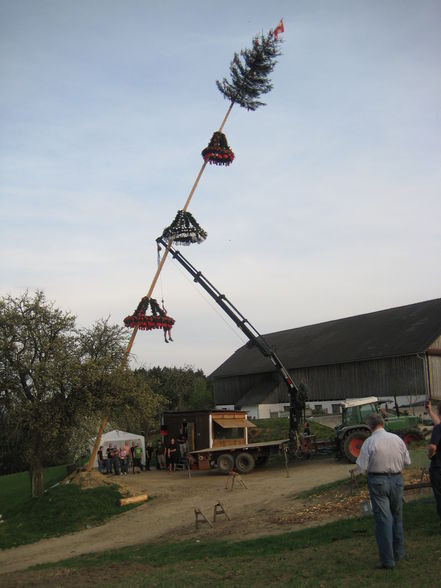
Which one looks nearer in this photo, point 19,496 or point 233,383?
point 19,496

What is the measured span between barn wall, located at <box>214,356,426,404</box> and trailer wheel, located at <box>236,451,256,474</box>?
46.0 feet

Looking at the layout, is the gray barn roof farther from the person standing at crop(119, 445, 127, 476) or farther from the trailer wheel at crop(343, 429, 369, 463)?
the trailer wheel at crop(343, 429, 369, 463)

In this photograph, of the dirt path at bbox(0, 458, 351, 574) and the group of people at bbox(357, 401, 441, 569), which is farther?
the dirt path at bbox(0, 458, 351, 574)

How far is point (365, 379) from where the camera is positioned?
39875 mm

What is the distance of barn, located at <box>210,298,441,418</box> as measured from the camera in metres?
36.8

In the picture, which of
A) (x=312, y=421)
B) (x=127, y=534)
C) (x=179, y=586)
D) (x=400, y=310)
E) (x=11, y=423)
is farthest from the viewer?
(x=400, y=310)

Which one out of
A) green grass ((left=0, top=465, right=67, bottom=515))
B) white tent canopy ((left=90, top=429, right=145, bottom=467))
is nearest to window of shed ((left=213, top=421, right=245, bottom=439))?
white tent canopy ((left=90, top=429, right=145, bottom=467))

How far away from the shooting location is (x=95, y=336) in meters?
21.2

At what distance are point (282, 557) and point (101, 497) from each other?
12.7m

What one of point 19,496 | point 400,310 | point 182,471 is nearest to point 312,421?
point 182,471

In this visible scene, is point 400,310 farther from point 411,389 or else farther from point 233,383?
point 233,383

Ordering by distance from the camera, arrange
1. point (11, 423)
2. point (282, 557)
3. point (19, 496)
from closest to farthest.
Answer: point (282, 557) → point (11, 423) → point (19, 496)

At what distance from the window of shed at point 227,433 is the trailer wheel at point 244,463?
2993 millimetres

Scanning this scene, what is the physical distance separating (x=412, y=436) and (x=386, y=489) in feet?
49.1
